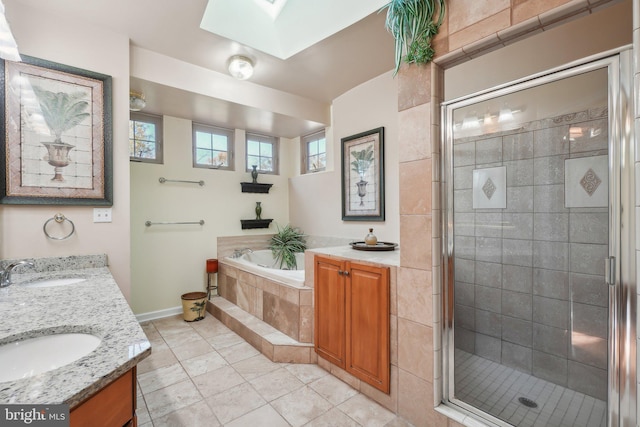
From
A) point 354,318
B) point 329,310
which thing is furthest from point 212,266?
point 354,318

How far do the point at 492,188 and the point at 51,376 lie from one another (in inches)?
90.9

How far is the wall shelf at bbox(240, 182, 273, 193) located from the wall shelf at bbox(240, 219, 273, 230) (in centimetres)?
40

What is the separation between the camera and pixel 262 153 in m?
4.22

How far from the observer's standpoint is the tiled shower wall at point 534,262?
167cm

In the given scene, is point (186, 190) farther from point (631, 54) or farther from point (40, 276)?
point (631, 54)

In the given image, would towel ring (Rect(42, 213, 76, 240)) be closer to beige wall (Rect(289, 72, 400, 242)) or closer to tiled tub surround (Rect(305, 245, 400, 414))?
tiled tub surround (Rect(305, 245, 400, 414))

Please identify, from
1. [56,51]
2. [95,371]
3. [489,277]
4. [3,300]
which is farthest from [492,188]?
[56,51]

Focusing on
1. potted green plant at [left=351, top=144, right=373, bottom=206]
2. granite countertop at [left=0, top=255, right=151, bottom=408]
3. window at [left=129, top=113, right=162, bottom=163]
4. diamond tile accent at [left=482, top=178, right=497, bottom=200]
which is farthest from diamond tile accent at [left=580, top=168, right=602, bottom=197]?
window at [left=129, top=113, right=162, bottom=163]

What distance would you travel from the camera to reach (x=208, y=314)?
3502 mm

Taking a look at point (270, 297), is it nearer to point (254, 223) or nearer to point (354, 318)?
point (354, 318)

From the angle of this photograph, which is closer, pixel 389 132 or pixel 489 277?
pixel 489 277

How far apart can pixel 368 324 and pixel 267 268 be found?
1401mm

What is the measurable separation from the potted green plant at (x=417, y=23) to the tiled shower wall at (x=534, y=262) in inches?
21.1

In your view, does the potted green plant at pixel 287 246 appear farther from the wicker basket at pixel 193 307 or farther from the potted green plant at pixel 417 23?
the potted green plant at pixel 417 23
